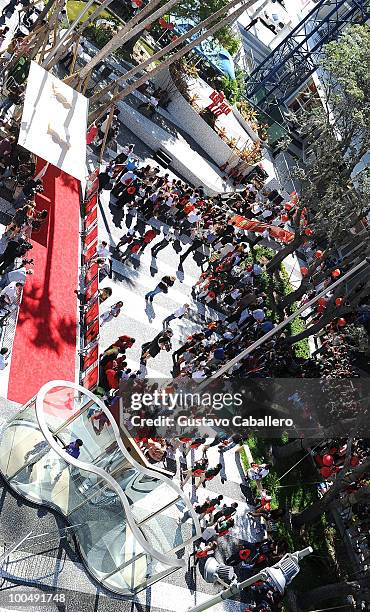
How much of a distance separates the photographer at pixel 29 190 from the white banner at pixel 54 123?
1.50 meters

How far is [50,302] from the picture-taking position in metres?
17.2

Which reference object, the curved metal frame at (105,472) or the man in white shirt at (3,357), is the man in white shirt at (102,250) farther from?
the curved metal frame at (105,472)

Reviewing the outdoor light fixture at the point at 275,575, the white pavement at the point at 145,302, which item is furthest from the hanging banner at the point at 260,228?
the outdoor light fixture at the point at 275,575

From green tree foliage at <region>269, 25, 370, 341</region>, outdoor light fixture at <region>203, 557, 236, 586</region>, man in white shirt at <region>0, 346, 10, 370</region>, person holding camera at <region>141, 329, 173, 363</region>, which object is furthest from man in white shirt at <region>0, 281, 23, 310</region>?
green tree foliage at <region>269, 25, 370, 341</region>

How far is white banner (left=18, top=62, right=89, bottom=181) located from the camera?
52.2 feet

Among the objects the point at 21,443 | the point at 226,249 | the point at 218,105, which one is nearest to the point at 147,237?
the point at 226,249

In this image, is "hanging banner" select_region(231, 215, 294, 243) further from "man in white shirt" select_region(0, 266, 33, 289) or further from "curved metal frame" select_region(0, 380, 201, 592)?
"curved metal frame" select_region(0, 380, 201, 592)

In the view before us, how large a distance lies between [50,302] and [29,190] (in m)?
2.65

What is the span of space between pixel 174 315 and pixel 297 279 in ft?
26.7

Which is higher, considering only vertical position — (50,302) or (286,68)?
(286,68)

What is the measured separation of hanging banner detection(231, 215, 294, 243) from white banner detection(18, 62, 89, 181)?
8.05 metres

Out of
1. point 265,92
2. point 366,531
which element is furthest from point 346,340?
point 265,92

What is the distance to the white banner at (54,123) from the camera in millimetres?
15914

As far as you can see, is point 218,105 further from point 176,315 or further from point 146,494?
point 146,494
